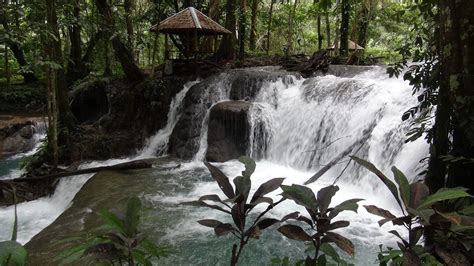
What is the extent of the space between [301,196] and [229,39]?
12.9 m

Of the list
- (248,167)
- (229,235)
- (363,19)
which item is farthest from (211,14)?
(248,167)

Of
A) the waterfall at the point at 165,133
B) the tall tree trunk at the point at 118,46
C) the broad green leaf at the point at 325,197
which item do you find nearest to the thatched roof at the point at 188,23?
the tall tree trunk at the point at 118,46

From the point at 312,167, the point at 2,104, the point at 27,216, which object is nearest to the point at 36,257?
the point at 27,216

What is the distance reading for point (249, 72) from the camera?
10.6m

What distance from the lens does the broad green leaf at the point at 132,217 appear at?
1446 millimetres

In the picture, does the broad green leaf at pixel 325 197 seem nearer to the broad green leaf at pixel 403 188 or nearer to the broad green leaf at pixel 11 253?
the broad green leaf at pixel 403 188

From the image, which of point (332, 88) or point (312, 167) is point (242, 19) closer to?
point (332, 88)

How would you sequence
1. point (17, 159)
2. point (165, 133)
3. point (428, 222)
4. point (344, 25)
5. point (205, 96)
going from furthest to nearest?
point (344, 25)
point (17, 159)
point (165, 133)
point (205, 96)
point (428, 222)

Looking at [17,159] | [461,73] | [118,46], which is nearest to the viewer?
[461,73]

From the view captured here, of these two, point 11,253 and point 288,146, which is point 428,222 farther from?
point 288,146

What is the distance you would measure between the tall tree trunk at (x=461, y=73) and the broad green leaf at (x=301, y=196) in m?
1.05

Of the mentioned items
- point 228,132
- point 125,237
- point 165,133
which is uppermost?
point 125,237

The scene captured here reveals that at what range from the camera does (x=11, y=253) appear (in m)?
1.21

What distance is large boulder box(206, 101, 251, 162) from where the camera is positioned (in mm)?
9016
